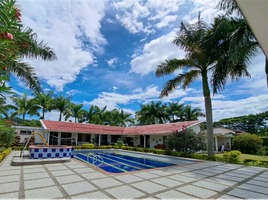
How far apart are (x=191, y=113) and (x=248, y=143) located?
11.4m

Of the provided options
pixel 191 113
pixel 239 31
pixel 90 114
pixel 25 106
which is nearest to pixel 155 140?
pixel 191 113

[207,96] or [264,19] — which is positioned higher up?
[207,96]

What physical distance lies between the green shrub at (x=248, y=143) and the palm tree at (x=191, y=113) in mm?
9622

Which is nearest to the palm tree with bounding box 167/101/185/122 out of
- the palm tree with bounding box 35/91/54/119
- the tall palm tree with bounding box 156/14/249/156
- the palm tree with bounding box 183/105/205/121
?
the palm tree with bounding box 183/105/205/121

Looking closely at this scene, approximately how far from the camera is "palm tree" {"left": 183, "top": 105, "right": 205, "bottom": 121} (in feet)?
98.4

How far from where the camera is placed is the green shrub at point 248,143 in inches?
749

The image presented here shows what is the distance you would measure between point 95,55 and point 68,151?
9.70m

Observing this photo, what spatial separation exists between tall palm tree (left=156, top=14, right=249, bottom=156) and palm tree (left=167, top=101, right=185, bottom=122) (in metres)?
15.5

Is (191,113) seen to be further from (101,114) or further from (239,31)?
(239,31)

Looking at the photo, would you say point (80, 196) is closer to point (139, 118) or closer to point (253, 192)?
point (253, 192)

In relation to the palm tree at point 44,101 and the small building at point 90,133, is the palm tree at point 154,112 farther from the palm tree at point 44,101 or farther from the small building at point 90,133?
the palm tree at point 44,101

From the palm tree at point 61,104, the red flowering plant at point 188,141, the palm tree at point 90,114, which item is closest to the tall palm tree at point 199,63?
the red flowering plant at point 188,141

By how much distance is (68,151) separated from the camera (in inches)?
484

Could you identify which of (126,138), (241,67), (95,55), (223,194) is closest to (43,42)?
(95,55)
